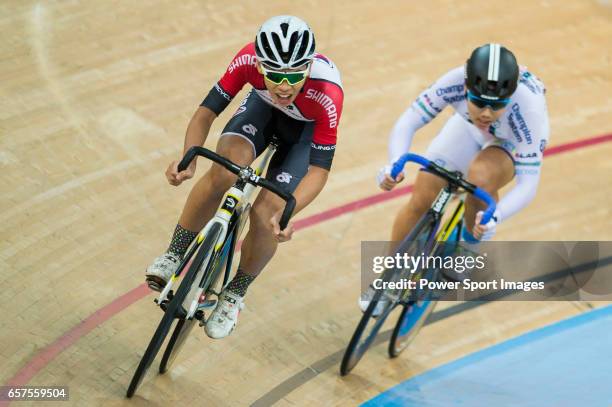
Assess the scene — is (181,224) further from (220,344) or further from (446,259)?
(446,259)

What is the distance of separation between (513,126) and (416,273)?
0.79 m

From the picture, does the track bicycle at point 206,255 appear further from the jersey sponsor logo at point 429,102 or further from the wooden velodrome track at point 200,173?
the jersey sponsor logo at point 429,102

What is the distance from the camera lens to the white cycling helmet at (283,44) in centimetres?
377

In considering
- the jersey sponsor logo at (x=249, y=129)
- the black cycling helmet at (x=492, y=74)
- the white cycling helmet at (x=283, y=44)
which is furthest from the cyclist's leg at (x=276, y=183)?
the black cycling helmet at (x=492, y=74)

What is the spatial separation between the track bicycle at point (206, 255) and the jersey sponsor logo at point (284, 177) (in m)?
0.08

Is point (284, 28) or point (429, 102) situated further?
point (429, 102)

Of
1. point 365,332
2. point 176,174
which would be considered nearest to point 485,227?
point 365,332

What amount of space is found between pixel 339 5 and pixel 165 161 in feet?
8.25

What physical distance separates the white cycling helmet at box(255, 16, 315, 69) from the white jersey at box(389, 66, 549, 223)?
732 millimetres

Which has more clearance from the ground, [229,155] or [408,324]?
[229,155]

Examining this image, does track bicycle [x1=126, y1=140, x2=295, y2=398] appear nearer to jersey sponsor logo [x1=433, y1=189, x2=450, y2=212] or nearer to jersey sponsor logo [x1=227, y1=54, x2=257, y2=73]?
jersey sponsor logo [x1=227, y1=54, x2=257, y2=73]

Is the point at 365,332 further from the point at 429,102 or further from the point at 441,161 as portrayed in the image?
the point at 429,102

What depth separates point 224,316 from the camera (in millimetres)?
4223

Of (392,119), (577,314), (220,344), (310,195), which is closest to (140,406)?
(220,344)
